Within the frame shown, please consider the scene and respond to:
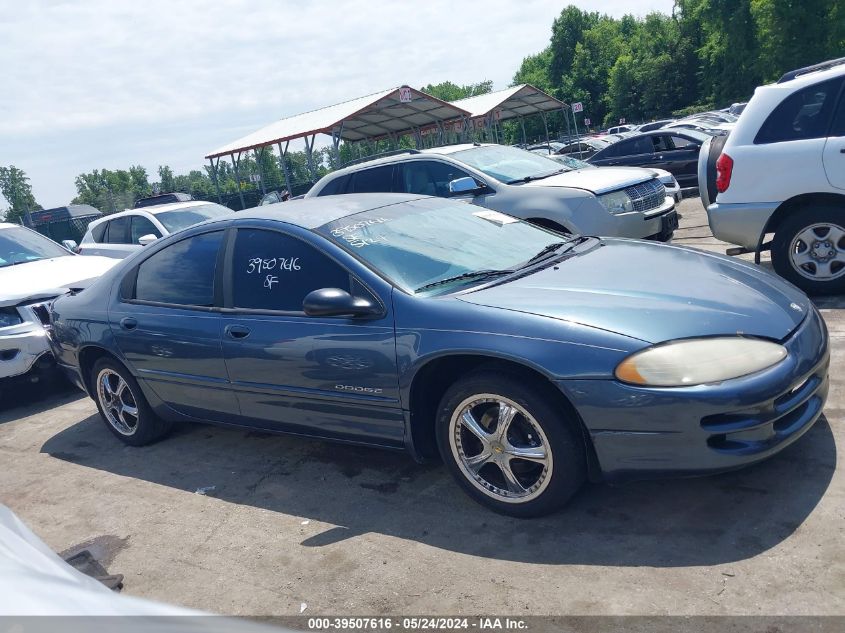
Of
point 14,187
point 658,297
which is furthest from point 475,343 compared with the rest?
point 14,187

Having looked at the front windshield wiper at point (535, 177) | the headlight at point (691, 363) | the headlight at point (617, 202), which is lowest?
the headlight at point (691, 363)

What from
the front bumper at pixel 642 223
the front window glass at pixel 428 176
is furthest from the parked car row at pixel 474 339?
the front window glass at pixel 428 176

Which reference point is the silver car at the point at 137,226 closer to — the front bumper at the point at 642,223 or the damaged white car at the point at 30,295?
the damaged white car at the point at 30,295

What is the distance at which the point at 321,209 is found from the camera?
4.50 meters

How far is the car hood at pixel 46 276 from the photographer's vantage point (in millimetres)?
6867

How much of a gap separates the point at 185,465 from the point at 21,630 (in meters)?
3.57

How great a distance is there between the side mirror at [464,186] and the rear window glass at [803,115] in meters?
3.17

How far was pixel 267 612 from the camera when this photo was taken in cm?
307

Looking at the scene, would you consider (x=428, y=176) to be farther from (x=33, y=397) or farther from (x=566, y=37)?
(x=566, y=37)

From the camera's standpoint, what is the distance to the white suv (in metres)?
5.82

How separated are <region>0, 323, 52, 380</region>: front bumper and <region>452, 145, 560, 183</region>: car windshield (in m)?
4.87

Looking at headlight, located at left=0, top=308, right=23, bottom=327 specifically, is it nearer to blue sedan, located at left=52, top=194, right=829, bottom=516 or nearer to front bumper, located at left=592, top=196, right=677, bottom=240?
blue sedan, located at left=52, top=194, right=829, bottom=516

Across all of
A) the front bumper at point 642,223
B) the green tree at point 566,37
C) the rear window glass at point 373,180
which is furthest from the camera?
the green tree at point 566,37

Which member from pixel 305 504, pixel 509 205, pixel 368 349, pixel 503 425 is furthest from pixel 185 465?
pixel 509 205
